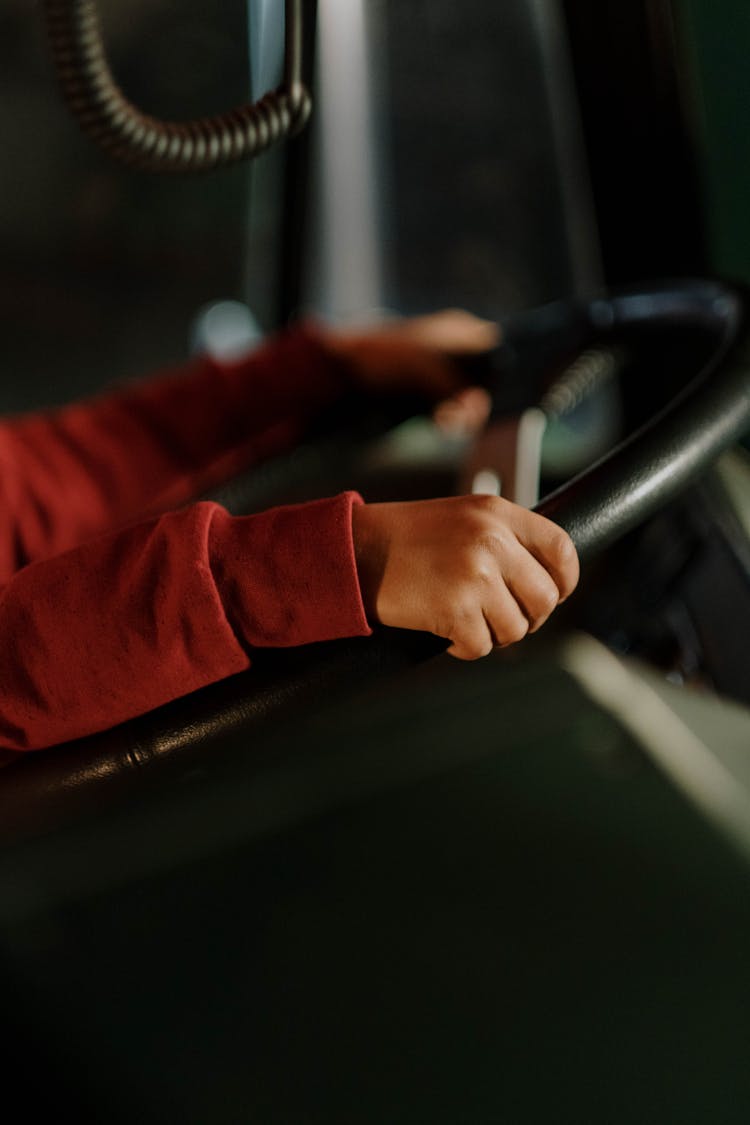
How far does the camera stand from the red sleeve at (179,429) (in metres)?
0.97

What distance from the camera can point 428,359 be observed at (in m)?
0.97

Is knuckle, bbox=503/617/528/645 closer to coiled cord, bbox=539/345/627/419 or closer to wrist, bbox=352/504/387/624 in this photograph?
wrist, bbox=352/504/387/624

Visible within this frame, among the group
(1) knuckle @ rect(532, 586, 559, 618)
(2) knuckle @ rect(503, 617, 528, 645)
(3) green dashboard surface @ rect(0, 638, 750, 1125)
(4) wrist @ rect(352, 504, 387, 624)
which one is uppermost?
(4) wrist @ rect(352, 504, 387, 624)

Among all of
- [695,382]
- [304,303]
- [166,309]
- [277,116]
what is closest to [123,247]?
[166,309]

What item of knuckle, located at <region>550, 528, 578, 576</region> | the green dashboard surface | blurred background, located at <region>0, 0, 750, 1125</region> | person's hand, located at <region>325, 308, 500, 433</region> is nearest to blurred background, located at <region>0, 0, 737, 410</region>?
blurred background, located at <region>0, 0, 750, 1125</region>

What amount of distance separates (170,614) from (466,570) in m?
0.15

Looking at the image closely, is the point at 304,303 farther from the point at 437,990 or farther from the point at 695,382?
the point at 437,990

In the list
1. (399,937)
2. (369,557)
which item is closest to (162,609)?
(369,557)

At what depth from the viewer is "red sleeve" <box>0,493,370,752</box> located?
18.6 inches

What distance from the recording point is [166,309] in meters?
1.88

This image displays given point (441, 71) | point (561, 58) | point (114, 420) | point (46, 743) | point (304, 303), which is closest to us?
point (46, 743)

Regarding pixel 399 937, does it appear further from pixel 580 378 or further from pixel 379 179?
pixel 379 179

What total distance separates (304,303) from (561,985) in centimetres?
126

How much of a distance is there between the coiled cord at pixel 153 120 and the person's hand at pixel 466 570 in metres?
0.30
